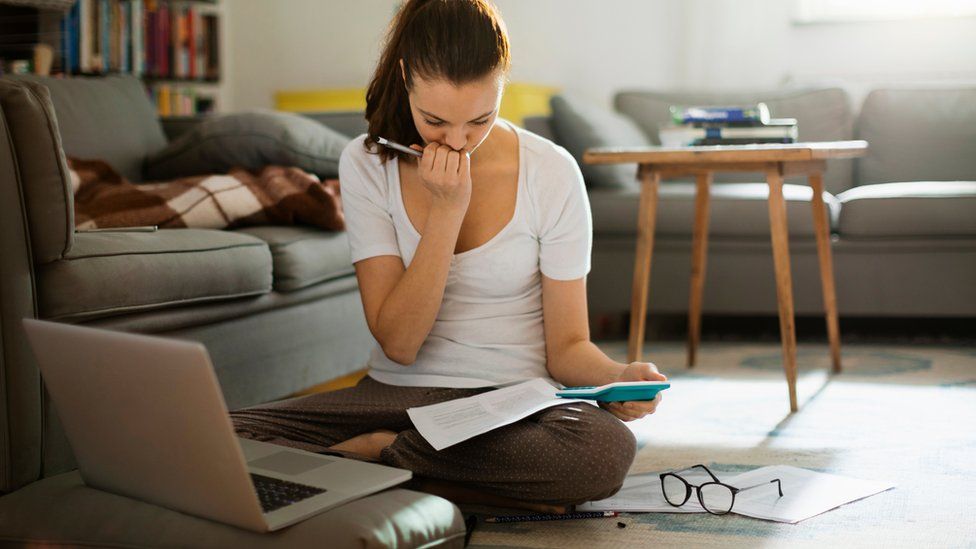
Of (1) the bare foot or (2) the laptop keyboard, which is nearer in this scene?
(2) the laptop keyboard

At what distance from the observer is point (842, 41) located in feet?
13.6

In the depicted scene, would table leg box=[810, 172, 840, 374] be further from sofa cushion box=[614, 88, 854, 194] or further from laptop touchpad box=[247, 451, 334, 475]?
laptop touchpad box=[247, 451, 334, 475]

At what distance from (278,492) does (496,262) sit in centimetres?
55

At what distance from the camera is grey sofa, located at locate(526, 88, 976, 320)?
121 inches

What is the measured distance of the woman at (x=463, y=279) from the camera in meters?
1.46

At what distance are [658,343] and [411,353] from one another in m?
1.80

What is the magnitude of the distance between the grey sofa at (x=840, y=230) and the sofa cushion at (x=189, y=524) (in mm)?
2111

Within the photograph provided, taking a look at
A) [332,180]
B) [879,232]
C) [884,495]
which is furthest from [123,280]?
[879,232]

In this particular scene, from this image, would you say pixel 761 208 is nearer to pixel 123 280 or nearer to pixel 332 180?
pixel 332 180

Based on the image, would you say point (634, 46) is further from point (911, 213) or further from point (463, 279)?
→ point (463, 279)

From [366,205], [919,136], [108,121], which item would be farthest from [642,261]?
[919,136]

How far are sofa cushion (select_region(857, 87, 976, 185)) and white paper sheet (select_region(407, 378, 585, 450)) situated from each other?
2446 millimetres

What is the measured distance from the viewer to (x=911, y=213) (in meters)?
3.07

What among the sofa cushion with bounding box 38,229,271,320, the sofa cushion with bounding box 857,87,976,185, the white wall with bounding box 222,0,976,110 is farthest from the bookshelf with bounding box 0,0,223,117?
the sofa cushion with bounding box 857,87,976,185
